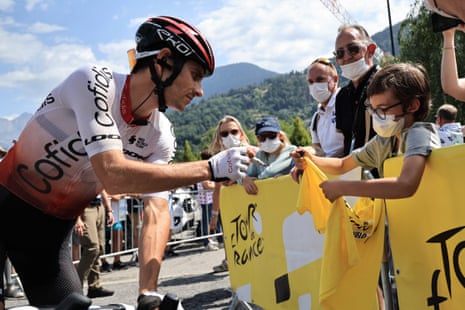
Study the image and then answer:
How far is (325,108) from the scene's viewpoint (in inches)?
181

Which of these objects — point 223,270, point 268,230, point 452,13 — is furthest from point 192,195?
point 452,13

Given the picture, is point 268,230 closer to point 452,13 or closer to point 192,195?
point 452,13

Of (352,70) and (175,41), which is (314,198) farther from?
(175,41)

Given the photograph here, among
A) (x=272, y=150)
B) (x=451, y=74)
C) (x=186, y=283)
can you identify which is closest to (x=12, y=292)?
(x=186, y=283)

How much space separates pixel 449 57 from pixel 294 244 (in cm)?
174

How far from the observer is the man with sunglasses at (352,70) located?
3938 mm

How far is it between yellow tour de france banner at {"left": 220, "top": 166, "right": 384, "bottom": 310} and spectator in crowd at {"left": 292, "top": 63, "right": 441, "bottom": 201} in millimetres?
256

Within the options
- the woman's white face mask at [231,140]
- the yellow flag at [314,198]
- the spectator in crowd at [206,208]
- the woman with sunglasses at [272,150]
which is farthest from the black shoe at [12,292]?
the yellow flag at [314,198]

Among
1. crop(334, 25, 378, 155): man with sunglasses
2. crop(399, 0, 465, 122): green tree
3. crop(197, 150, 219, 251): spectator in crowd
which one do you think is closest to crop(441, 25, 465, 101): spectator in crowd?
crop(334, 25, 378, 155): man with sunglasses

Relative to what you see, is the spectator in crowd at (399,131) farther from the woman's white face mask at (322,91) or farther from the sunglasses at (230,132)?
the sunglasses at (230,132)

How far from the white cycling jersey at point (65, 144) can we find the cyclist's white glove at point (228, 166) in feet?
1.59

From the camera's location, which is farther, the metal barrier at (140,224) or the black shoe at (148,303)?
the metal barrier at (140,224)

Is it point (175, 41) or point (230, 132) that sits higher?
point (230, 132)

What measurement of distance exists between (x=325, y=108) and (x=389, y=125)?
1.78 m
